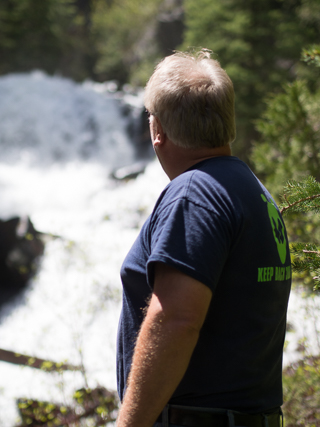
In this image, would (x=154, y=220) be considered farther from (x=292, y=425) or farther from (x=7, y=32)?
(x=7, y=32)

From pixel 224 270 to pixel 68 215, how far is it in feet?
31.1

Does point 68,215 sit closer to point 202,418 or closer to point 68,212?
point 68,212

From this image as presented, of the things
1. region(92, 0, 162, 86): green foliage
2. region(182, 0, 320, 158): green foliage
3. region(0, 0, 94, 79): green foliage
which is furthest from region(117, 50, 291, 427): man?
region(0, 0, 94, 79): green foliage

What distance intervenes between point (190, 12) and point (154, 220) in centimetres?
1411

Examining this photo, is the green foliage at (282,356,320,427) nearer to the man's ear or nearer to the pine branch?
the pine branch

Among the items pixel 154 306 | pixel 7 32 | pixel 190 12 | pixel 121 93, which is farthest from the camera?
pixel 7 32

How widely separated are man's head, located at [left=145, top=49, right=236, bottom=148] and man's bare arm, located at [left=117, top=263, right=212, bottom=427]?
1.48ft

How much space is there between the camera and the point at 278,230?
49.2 inches

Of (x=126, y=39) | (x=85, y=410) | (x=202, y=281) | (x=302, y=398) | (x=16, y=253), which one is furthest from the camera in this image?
(x=126, y=39)

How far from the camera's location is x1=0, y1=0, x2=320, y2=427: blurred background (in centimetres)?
398

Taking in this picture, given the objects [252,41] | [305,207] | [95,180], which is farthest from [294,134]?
[252,41]

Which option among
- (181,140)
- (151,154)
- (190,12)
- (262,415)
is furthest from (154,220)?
(190,12)

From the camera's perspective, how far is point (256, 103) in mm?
11484

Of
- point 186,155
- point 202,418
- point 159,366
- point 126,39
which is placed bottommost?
point 202,418
